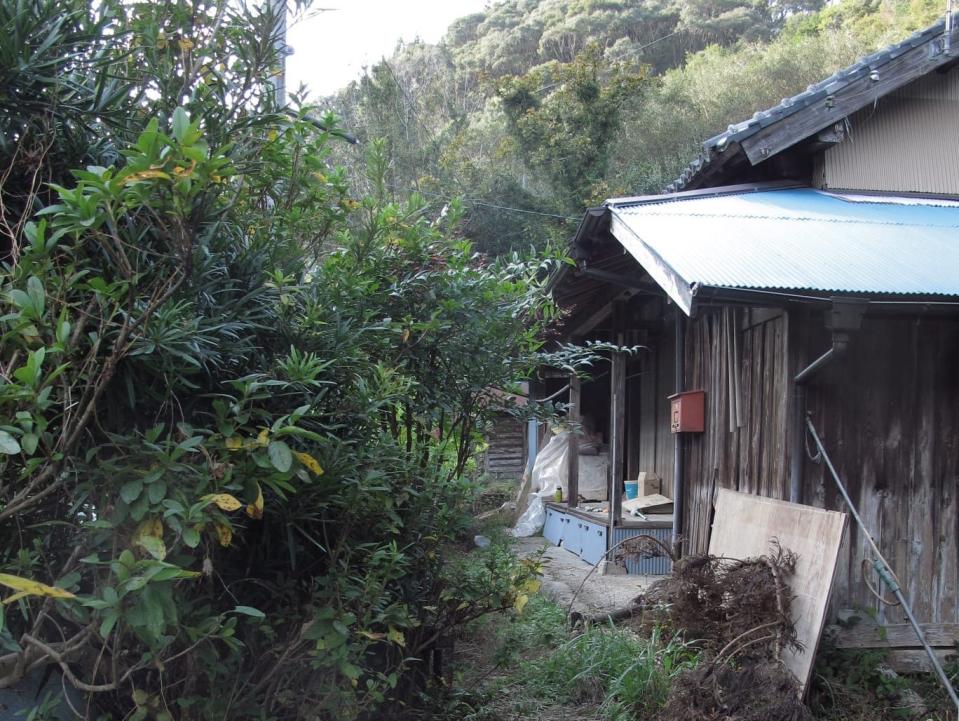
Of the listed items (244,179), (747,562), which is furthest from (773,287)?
(244,179)

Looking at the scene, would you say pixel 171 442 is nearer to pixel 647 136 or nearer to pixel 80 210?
pixel 80 210

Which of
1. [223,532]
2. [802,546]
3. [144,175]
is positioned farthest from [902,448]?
[144,175]

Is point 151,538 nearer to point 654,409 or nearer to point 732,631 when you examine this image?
point 732,631

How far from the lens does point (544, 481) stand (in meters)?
13.2

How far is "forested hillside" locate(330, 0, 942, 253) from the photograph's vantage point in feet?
68.0

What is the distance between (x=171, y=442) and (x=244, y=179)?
1.03 m

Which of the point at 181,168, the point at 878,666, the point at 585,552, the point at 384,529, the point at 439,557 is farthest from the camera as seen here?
the point at 585,552

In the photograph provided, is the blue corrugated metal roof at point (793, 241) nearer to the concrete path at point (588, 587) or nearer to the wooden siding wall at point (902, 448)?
the wooden siding wall at point (902, 448)

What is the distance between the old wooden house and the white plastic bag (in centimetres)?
507

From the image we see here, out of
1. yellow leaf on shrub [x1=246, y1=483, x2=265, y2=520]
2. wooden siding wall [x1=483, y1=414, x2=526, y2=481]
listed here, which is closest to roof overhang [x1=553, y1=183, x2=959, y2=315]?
yellow leaf on shrub [x1=246, y1=483, x2=265, y2=520]

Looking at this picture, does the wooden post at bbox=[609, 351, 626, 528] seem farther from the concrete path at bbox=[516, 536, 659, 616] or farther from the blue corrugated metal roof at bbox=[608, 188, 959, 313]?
the blue corrugated metal roof at bbox=[608, 188, 959, 313]

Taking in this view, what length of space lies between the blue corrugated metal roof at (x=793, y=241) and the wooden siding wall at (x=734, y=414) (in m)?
0.61

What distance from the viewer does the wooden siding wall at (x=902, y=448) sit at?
575 centimetres

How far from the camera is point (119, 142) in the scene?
285 centimetres
